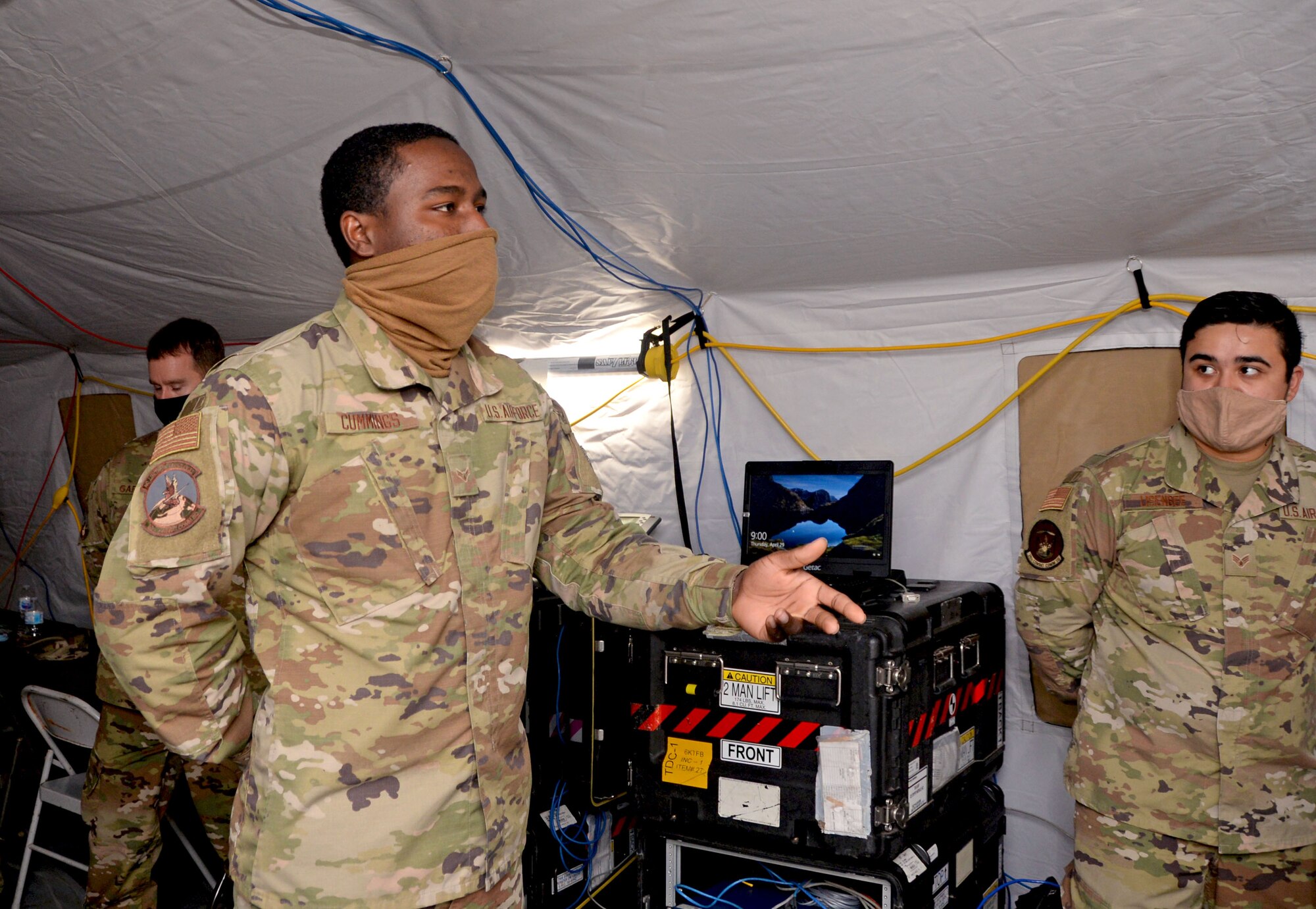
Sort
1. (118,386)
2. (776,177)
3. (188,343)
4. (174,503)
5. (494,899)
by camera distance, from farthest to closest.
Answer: (118,386)
(188,343)
(776,177)
(494,899)
(174,503)

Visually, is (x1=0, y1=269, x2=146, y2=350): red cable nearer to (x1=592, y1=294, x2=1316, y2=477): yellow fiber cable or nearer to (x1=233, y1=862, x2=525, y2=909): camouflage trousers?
(x1=592, y1=294, x2=1316, y2=477): yellow fiber cable

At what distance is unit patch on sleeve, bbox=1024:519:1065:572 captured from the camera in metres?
2.29

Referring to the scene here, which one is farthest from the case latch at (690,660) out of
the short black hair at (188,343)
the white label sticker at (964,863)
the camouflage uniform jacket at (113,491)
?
the camouflage uniform jacket at (113,491)

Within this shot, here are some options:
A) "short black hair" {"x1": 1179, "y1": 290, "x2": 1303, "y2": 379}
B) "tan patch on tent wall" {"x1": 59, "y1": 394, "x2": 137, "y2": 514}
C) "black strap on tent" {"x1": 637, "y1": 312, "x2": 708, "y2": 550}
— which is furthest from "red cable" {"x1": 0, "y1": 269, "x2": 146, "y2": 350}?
"short black hair" {"x1": 1179, "y1": 290, "x2": 1303, "y2": 379}

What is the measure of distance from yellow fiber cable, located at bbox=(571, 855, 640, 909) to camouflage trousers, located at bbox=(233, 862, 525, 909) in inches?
45.8

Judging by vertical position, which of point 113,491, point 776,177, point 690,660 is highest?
point 776,177

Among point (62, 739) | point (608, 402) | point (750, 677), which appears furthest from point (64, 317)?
point (750, 677)

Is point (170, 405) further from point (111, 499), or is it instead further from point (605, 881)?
point (605, 881)

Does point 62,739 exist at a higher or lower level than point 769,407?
lower

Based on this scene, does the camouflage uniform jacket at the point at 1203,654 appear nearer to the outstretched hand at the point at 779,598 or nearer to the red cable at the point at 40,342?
the outstretched hand at the point at 779,598

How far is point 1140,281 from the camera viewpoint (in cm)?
253

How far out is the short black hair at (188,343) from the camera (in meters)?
Answer: 2.80

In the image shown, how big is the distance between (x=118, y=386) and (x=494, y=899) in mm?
4357

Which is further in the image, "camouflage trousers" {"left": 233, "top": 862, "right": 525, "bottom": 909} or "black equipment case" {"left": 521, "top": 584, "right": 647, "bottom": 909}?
"black equipment case" {"left": 521, "top": 584, "right": 647, "bottom": 909}
